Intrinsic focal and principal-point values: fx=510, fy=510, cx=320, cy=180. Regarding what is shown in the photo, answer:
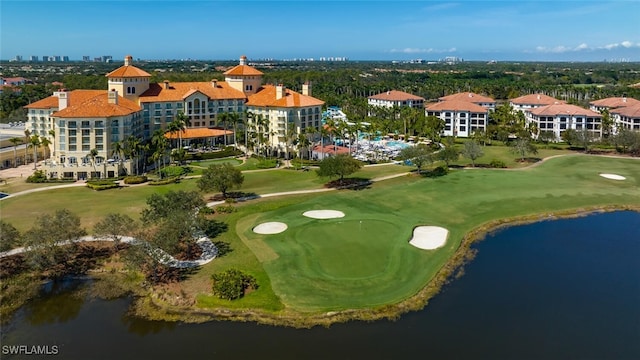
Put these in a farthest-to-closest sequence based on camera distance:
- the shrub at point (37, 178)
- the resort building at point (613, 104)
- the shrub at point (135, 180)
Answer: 1. the resort building at point (613, 104)
2. the shrub at point (37, 178)
3. the shrub at point (135, 180)

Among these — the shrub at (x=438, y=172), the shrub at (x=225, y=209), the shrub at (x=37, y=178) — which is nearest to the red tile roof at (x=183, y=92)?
the shrub at (x=37, y=178)

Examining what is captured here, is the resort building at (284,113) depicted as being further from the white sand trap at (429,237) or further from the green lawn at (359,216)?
the white sand trap at (429,237)

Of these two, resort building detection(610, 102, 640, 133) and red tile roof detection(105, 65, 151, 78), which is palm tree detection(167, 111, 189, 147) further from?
resort building detection(610, 102, 640, 133)

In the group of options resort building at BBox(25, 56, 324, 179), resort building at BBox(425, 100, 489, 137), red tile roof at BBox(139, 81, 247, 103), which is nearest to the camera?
resort building at BBox(25, 56, 324, 179)

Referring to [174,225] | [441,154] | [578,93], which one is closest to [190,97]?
[441,154]

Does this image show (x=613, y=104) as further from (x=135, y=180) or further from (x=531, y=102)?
(x=135, y=180)

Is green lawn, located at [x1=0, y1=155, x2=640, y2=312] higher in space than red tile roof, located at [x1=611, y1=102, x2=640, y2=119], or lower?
lower

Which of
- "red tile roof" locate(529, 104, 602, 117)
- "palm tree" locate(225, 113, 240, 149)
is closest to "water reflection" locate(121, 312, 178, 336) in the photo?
"palm tree" locate(225, 113, 240, 149)

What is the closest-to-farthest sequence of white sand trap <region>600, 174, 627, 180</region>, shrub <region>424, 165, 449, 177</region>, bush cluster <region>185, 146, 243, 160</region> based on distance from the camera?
white sand trap <region>600, 174, 627, 180</region> → shrub <region>424, 165, 449, 177</region> → bush cluster <region>185, 146, 243, 160</region>

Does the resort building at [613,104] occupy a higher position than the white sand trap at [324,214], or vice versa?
the resort building at [613,104]
